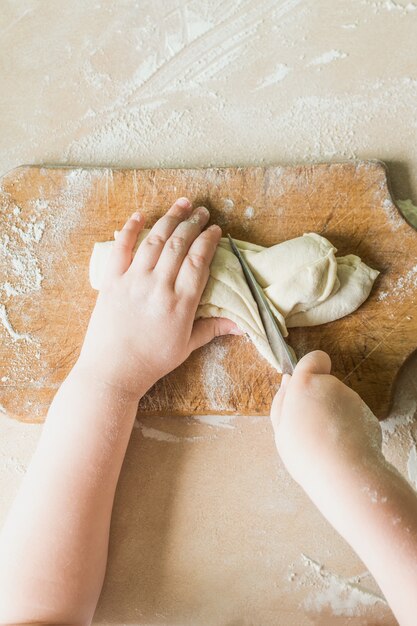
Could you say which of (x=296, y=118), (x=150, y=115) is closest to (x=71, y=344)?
(x=150, y=115)

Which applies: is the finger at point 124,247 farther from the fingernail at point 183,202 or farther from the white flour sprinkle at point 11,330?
the white flour sprinkle at point 11,330

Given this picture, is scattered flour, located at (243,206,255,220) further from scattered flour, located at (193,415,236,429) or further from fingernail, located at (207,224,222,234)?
scattered flour, located at (193,415,236,429)

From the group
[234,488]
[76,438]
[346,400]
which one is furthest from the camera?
[234,488]

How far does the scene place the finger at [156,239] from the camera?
0.97 metres

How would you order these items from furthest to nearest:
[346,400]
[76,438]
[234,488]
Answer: [234,488] → [76,438] → [346,400]

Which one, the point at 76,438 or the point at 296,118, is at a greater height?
the point at 296,118

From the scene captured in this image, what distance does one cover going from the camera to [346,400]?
0.83 metres

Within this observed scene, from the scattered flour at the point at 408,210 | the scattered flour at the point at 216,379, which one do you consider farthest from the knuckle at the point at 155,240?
the scattered flour at the point at 408,210

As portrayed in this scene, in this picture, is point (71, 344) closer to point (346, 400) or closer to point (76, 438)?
point (76, 438)

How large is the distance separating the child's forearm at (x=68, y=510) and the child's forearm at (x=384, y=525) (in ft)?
1.34

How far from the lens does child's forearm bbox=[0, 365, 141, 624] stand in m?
0.91

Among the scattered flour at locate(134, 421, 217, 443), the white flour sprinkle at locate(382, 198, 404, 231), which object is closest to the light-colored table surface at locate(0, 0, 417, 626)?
the scattered flour at locate(134, 421, 217, 443)

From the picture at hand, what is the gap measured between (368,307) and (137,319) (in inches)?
16.4

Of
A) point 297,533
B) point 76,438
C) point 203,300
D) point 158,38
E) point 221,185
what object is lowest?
point 297,533
